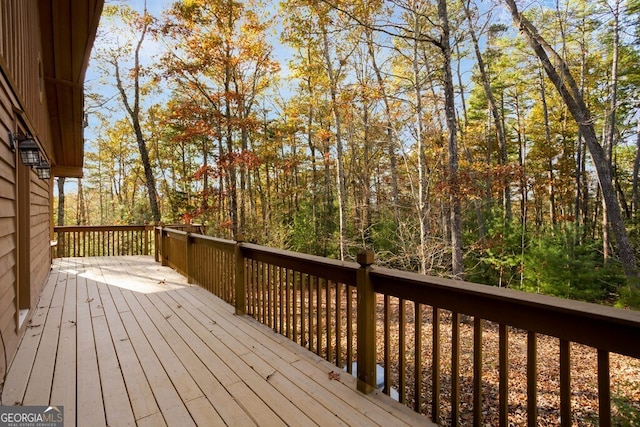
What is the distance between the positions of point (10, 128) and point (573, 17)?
44.6 ft

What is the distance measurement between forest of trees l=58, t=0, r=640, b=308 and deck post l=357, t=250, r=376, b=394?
14.7 feet

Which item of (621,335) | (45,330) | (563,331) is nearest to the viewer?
(621,335)

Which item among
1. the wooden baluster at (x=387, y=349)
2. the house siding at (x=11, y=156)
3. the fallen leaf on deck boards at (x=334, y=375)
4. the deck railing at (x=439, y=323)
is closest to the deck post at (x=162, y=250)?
the deck railing at (x=439, y=323)

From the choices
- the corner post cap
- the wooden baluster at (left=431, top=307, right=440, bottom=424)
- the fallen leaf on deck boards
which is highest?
the corner post cap

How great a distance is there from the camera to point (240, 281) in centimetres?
374

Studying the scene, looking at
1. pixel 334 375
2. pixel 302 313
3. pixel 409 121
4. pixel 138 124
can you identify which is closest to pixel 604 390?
pixel 334 375

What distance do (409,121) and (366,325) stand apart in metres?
7.14

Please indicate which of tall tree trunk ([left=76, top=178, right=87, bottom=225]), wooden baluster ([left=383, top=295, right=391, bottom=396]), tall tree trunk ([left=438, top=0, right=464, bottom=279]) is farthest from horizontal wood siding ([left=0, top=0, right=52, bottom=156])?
tall tree trunk ([left=76, top=178, right=87, bottom=225])

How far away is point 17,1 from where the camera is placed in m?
3.03

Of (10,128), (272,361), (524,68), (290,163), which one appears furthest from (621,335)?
(524,68)

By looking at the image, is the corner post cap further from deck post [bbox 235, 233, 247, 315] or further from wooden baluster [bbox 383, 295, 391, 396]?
deck post [bbox 235, 233, 247, 315]

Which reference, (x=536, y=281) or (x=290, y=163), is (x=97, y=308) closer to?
(x=536, y=281)

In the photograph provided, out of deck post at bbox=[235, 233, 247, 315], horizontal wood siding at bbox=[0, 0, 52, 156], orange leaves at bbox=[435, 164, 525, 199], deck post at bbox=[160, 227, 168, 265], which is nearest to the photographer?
horizontal wood siding at bbox=[0, 0, 52, 156]

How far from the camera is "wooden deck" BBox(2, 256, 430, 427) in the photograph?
6.24ft
